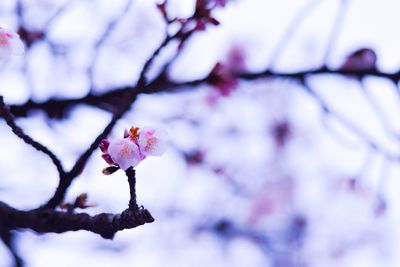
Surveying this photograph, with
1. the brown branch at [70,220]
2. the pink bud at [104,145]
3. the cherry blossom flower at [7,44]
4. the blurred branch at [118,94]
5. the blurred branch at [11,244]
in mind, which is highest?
the blurred branch at [118,94]

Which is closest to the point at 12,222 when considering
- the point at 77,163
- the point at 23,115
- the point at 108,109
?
the point at 77,163

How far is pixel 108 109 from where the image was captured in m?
3.24

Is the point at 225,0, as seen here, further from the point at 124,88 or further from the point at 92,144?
the point at 124,88

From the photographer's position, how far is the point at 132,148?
1766 millimetres

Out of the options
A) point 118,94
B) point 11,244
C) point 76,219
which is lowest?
point 76,219

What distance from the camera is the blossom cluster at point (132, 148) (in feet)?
5.66

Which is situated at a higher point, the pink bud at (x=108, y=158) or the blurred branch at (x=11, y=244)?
the pink bud at (x=108, y=158)

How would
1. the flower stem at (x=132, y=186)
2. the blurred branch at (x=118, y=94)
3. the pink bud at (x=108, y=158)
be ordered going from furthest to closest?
the blurred branch at (x=118, y=94)
the pink bud at (x=108, y=158)
the flower stem at (x=132, y=186)

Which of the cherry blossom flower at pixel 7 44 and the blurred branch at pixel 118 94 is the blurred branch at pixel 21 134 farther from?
the blurred branch at pixel 118 94

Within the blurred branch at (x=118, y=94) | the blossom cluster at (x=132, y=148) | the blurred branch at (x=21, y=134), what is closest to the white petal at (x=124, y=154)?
the blossom cluster at (x=132, y=148)

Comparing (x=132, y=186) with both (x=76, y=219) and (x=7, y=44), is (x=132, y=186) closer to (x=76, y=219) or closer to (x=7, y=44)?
(x=76, y=219)

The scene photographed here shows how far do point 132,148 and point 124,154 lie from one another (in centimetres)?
5

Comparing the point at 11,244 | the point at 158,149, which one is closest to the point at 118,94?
the point at 11,244

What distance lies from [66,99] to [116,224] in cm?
219
